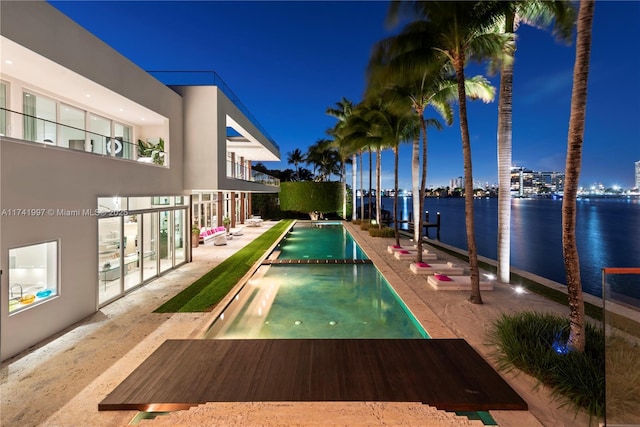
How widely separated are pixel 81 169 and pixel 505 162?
37.3 feet

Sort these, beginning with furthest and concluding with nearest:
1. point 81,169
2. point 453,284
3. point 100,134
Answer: point 100,134 → point 453,284 → point 81,169

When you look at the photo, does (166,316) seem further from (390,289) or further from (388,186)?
(388,186)

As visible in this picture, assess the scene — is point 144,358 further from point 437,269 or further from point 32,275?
point 437,269

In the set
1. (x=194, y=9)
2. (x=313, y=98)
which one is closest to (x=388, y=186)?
(x=313, y=98)

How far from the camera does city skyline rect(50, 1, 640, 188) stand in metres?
28.1

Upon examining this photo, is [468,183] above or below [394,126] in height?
below

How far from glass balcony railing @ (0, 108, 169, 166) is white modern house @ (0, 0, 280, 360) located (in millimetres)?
26

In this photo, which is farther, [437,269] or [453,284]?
[437,269]

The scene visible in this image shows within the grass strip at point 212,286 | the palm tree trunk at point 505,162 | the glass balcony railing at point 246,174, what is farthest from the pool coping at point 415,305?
the glass balcony railing at point 246,174

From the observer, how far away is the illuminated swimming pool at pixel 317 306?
6.75 m

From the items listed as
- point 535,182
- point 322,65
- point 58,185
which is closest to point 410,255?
point 58,185

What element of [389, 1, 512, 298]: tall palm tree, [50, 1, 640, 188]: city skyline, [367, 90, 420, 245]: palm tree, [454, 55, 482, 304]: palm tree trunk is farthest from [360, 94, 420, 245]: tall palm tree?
[454, 55, 482, 304]: palm tree trunk

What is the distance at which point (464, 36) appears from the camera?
7.75 m

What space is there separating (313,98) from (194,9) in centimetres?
6275
